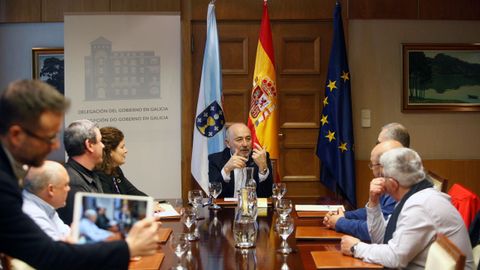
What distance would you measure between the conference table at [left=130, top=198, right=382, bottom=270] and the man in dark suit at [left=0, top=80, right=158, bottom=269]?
74 cm

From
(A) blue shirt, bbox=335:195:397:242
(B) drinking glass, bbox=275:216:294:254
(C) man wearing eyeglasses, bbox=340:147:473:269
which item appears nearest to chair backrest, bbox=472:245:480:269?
(C) man wearing eyeglasses, bbox=340:147:473:269

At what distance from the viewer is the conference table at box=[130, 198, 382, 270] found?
8.46ft

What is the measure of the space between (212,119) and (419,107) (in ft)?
6.62

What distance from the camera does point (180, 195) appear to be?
6.07 metres

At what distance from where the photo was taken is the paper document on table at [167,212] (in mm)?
3680

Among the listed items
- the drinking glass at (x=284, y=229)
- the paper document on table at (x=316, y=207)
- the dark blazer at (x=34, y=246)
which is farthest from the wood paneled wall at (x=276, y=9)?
the dark blazer at (x=34, y=246)

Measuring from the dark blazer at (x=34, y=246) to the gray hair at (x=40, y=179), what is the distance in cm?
92

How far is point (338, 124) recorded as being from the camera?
19.3 ft

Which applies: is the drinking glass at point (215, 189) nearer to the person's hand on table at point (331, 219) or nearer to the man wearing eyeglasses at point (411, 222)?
the person's hand on table at point (331, 219)

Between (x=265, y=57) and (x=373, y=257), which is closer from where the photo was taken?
(x=373, y=257)

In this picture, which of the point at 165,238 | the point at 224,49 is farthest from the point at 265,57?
the point at 165,238

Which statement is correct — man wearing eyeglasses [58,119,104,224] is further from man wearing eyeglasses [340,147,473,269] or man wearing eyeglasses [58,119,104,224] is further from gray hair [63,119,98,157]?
man wearing eyeglasses [340,147,473,269]

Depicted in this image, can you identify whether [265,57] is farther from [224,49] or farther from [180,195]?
[180,195]

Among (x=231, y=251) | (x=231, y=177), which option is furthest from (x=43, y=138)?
(x=231, y=177)
